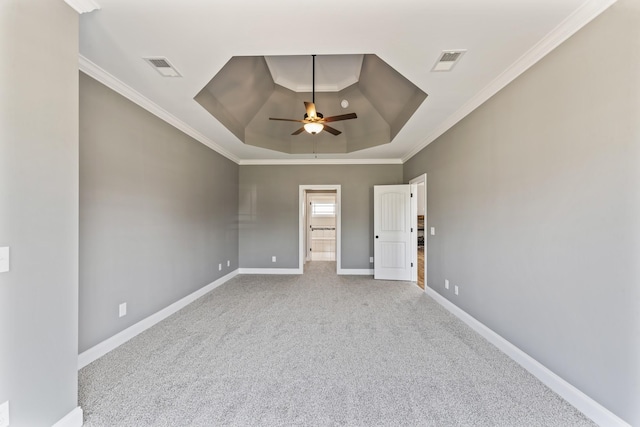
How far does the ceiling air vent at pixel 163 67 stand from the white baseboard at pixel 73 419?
8.53 ft

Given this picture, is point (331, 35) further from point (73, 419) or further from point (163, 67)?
point (73, 419)

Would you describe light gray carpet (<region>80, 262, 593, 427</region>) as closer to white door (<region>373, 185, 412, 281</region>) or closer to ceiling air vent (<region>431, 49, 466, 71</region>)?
white door (<region>373, 185, 412, 281</region>)

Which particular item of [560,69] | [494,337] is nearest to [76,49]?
[560,69]

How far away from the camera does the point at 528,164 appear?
215 cm

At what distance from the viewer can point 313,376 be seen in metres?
2.07

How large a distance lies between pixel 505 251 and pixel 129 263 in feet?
12.4

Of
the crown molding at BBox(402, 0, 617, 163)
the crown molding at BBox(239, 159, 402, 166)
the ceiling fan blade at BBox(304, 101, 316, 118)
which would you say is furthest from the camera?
the crown molding at BBox(239, 159, 402, 166)

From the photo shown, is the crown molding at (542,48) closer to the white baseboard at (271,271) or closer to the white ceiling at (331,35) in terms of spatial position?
the white ceiling at (331,35)

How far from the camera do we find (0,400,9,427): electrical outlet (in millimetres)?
1217

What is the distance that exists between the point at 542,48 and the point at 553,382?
2.50m

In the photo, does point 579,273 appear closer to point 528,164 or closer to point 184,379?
point 528,164

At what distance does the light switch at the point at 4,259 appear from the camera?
122 centimetres

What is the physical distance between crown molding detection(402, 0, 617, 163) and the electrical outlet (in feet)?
12.8

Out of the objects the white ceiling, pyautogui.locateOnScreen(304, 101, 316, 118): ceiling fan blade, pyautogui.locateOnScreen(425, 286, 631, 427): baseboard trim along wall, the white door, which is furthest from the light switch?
the white door
